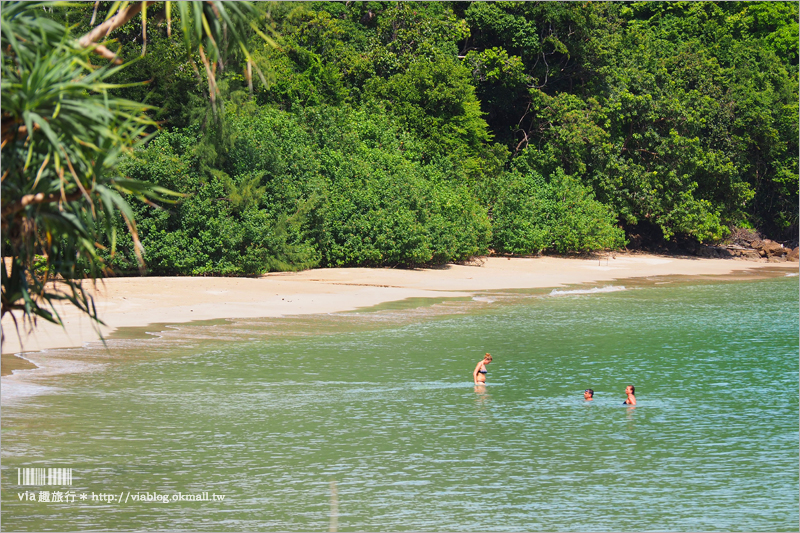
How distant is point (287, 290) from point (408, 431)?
15.2 metres

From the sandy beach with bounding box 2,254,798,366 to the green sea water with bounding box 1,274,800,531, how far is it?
1.25m

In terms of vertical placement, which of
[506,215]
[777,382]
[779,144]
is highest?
[779,144]

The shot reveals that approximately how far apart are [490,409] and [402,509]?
17.6ft

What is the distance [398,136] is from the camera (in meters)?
41.2

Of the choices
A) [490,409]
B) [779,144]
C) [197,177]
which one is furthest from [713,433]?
[779,144]

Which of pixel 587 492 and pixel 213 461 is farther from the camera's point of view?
pixel 213 461

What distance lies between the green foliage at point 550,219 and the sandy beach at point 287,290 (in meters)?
0.87

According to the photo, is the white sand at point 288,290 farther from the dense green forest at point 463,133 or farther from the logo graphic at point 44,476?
the logo graphic at point 44,476

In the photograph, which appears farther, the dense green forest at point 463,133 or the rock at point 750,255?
the rock at point 750,255

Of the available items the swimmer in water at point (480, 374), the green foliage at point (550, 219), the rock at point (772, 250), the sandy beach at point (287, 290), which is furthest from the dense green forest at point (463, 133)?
the swimmer in water at point (480, 374)

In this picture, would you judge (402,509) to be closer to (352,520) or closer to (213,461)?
(352,520)

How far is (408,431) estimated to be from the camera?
47.1ft

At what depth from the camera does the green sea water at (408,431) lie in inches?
430

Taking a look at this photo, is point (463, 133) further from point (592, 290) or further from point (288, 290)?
point (288, 290)
